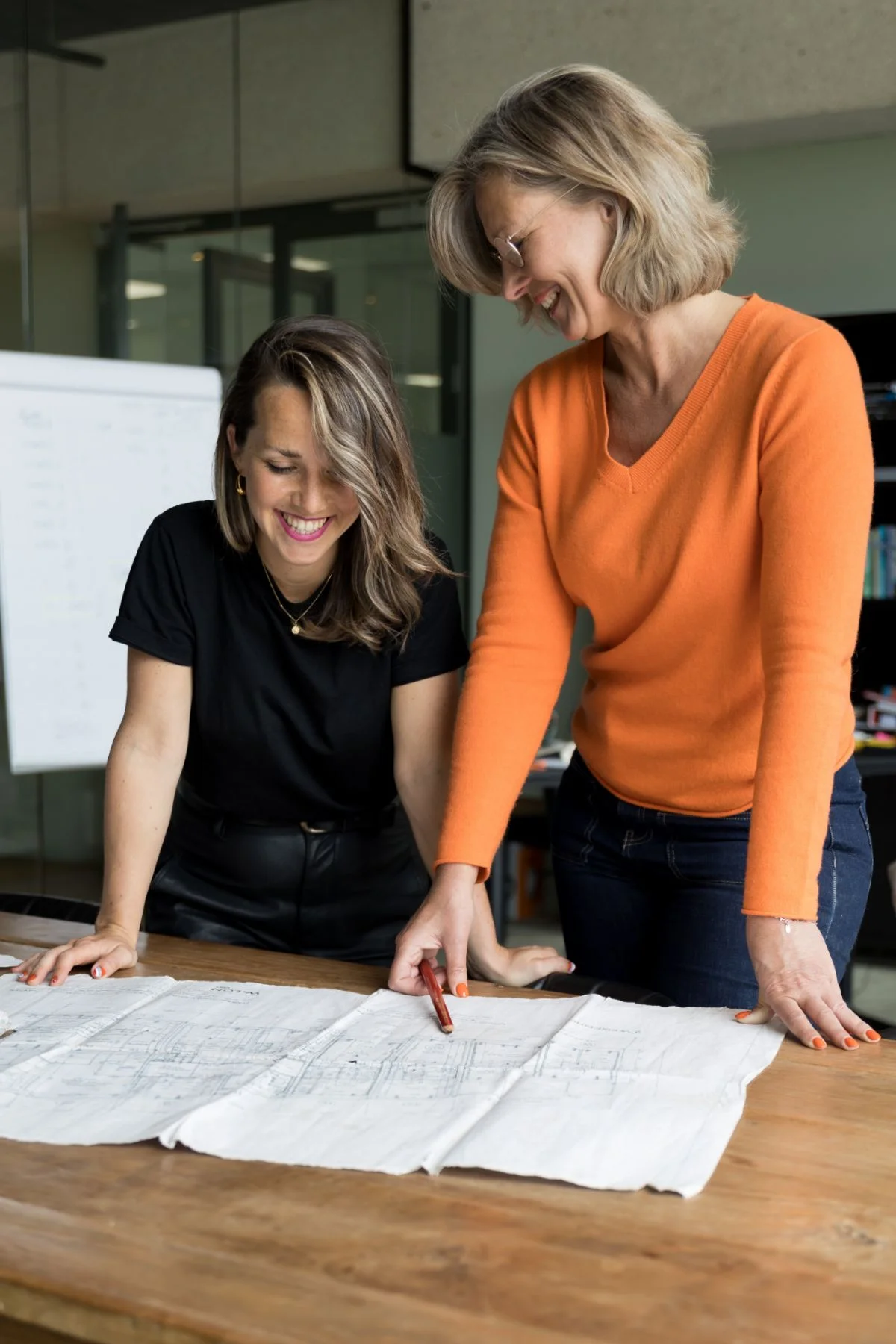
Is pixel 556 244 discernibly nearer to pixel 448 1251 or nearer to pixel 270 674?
pixel 270 674

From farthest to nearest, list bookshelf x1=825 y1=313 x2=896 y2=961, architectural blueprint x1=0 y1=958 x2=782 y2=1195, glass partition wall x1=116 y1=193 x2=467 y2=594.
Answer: bookshelf x1=825 y1=313 x2=896 y2=961 → glass partition wall x1=116 y1=193 x2=467 y2=594 → architectural blueprint x1=0 y1=958 x2=782 y2=1195

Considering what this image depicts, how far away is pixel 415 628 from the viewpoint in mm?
1817

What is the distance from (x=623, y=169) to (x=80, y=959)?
39.2 inches

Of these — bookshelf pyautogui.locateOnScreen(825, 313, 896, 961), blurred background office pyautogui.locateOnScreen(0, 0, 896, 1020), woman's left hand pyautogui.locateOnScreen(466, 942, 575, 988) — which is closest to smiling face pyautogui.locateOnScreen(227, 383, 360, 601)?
woman's left hand pyautogui.locateOnScreen(466, 942, 575, 988)

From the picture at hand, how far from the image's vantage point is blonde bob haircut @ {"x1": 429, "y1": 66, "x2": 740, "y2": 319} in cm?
140

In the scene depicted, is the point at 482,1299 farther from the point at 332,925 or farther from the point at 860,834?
the point at 332,925

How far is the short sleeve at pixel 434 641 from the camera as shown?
1.82 metres

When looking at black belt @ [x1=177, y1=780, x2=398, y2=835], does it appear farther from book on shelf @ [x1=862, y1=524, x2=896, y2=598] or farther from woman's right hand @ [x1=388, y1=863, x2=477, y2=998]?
book on shelf @ [x1=862, y1=524, x2=896, y2=598]

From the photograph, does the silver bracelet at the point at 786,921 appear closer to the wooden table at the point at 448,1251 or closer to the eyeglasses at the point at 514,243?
the wooden table at the point at 448,1251

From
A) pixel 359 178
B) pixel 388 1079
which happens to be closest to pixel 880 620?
pixel 359 178

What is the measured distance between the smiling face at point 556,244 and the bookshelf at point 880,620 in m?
3.26

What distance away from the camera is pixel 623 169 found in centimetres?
140

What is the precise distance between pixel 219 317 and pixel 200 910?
10.6ft

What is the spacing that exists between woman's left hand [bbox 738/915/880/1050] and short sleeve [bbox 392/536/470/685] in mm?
634
